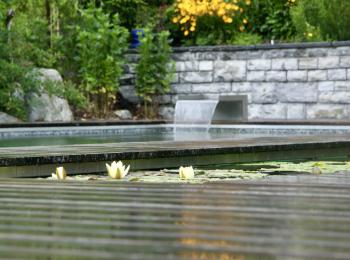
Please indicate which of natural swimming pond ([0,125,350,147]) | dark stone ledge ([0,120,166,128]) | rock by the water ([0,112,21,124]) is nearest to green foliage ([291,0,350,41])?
natural swimming pond ([0,125,350,147])

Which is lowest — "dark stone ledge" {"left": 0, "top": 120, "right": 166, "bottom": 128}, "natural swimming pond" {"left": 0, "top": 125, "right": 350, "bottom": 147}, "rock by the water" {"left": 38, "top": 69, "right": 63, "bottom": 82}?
"natural swimming pond" {"left": 0, "top": 125, "right": 350, "bottom": 147}

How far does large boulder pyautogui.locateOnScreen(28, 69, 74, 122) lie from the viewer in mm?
12196

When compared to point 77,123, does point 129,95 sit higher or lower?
higher

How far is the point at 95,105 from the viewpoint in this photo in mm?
13477

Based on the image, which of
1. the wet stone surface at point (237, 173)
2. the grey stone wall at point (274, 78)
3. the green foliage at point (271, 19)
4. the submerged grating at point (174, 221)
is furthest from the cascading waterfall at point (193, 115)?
the submerged grating at point (174, 221)

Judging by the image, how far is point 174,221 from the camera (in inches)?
85.0

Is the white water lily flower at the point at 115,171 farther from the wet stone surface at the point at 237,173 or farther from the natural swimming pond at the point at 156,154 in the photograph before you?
the natural swimming pond at the point at 156,154

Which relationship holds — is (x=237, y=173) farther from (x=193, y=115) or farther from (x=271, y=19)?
(x=271, y=19)

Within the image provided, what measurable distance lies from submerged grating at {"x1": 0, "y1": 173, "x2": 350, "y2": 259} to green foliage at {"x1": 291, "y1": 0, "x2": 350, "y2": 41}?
384 inches

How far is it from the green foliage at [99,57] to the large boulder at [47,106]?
1.89ft

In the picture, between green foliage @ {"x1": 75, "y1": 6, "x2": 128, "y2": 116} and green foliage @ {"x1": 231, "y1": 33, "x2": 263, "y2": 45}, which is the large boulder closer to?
green foliage @ {"x1": 75, "y1": 6, "x2": 128, "y2": 116}

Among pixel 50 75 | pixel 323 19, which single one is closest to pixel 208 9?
pixel 323 19

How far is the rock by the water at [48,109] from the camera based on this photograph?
40.0ft

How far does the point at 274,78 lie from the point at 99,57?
258cm
